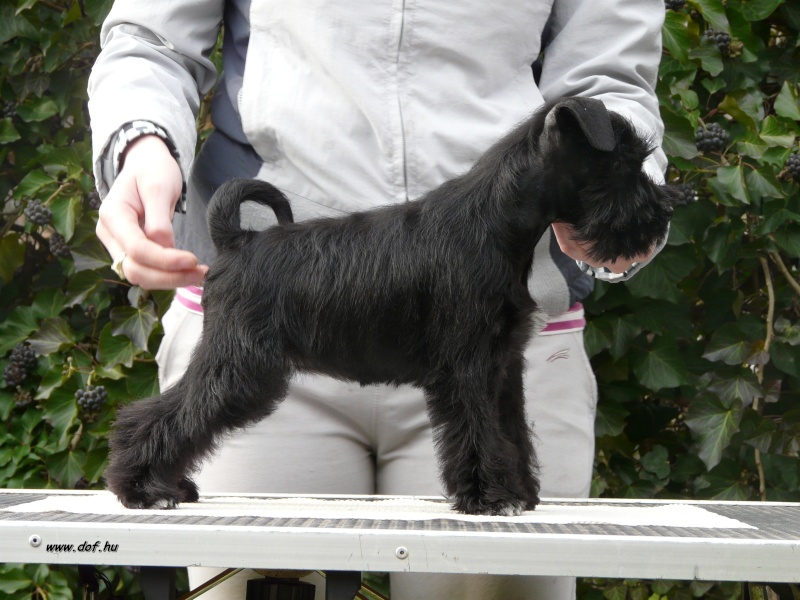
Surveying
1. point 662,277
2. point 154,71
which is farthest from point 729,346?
point 154,71

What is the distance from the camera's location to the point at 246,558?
1182 mm

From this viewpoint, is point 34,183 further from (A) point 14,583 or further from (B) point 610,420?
(B) point 610,420

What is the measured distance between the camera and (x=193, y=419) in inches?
59.5

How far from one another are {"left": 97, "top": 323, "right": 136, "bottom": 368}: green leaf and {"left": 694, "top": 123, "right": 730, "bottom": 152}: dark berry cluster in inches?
75.1

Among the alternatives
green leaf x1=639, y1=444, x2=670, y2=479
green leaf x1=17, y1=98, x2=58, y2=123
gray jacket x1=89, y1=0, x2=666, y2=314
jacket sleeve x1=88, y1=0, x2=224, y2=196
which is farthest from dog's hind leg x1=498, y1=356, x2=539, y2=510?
green leaf x1=17, y1=98, x2=58, y2=123

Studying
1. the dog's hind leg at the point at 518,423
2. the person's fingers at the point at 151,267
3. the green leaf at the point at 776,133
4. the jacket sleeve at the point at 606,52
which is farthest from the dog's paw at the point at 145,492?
the green leaf at the point at 776,133

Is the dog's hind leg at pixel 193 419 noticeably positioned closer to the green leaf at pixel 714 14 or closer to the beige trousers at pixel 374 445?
the beige trousers at pixel 374 445

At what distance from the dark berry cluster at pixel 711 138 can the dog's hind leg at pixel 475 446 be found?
1.66 metres

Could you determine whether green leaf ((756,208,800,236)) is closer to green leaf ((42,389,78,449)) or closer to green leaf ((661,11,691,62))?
green leaf ((661,11,691,62))

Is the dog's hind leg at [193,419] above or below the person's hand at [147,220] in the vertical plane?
below

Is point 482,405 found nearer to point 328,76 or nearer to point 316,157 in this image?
point 316,157

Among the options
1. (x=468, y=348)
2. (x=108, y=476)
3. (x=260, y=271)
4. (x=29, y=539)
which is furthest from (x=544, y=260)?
(x=29, y=539)

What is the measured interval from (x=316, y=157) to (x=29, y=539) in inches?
36.9

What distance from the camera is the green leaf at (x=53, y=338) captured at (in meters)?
3.02
